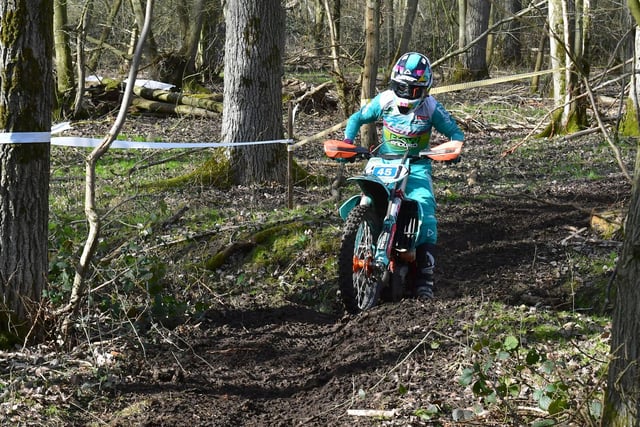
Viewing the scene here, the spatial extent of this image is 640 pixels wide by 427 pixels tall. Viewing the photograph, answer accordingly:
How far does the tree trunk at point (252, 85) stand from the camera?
10.3 m

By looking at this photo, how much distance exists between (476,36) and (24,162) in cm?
2043

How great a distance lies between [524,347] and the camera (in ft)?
16.4

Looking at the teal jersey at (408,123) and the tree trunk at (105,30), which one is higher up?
the tree trunk at (105,30)

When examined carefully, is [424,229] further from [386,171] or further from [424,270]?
[386,171]

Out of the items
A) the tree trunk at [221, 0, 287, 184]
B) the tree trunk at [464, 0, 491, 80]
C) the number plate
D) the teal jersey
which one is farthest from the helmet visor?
the tree trunk at [464, 0, 491, 80]

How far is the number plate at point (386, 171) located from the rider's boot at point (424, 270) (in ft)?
2.39

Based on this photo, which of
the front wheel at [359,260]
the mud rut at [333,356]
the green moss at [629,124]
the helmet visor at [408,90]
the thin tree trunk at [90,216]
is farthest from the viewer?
the green moss at [629,124]

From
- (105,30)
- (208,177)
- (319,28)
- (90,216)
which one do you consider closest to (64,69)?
(105,30)

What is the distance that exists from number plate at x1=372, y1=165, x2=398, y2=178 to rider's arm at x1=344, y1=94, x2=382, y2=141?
1.86 feet

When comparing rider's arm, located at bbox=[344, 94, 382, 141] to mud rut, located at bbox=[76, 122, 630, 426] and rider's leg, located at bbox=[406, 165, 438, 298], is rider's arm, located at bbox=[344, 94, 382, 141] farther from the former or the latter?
mud rut, located at bbox=[76, 122, 630, 426]

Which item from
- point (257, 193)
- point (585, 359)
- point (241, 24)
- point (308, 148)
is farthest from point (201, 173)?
point (585, 359)

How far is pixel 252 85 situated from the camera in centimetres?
1031

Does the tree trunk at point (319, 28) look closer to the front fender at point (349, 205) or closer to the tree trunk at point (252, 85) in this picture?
the tree trunk at point (252, 85)

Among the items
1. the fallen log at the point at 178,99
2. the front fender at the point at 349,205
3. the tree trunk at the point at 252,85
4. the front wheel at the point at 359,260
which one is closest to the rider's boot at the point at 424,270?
the front wheel at the point at 359,260
